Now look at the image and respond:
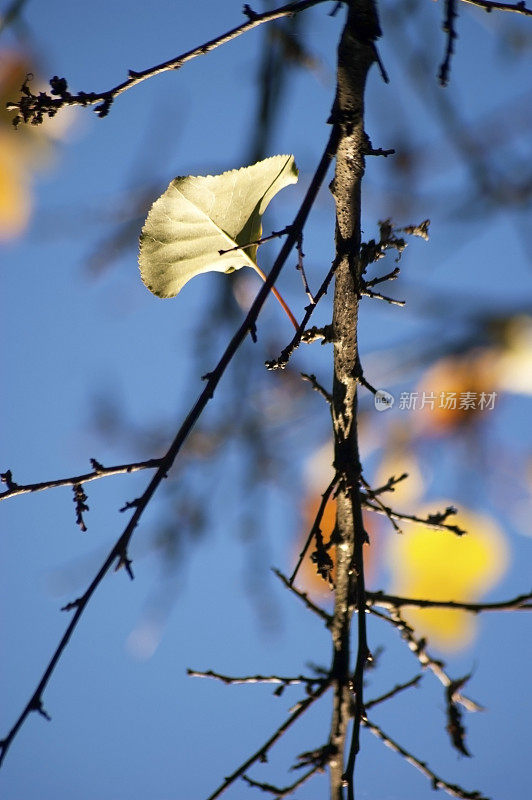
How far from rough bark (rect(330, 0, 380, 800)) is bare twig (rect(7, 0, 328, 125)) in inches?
1.4

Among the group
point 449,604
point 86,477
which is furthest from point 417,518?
point 86,477

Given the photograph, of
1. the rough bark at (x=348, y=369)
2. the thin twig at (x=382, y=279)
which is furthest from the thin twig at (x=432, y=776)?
the thin twig at (x=382, y=279)

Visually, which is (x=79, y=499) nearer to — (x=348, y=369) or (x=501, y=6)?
(x=348, y=369)

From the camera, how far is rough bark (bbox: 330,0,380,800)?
29 cm

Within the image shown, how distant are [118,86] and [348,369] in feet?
0.61

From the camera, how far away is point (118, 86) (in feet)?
0.97

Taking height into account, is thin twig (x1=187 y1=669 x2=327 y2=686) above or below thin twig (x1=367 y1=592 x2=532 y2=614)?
below

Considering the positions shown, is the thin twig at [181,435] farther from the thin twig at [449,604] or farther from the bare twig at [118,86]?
the thin twig at [449,604]

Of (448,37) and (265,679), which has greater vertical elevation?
(448,37)

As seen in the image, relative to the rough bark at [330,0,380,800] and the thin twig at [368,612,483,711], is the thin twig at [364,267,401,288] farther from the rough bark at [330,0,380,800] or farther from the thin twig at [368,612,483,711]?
the thin twig at [368,612,483,711]

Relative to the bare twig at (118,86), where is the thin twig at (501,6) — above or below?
above

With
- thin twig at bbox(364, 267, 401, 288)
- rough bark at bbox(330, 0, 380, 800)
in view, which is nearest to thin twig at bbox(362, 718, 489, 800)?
rough bark at bbox(330, 0, 380, 800)

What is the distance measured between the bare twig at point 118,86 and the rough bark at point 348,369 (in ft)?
0.11

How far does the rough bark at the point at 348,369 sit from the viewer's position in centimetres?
29
